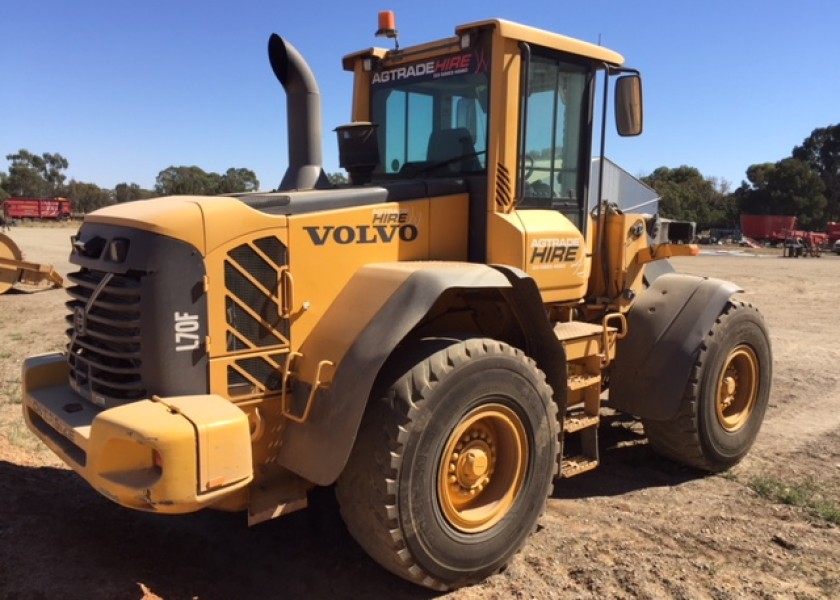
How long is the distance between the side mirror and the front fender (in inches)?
69.5

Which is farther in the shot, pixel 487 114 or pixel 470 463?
pixel 487 114

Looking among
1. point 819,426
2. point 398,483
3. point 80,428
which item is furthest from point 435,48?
point 819,426

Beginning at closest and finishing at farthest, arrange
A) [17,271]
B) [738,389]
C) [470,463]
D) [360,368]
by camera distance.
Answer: [360,368] < [470,463] < [738,389] < [17,271]

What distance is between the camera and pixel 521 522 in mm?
3705

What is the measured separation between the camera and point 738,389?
5.55m

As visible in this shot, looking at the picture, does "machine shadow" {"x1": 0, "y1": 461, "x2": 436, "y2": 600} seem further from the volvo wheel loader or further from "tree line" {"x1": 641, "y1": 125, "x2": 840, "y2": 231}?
"tree line" {"x1": 641, "y1": 125, "x2": 840, "y2": 231}

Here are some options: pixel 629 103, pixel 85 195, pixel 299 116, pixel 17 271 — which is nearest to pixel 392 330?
pixel 299 116

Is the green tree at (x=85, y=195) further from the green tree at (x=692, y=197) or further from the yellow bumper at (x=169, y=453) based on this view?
the yellow bumper at (x=169, y=453)

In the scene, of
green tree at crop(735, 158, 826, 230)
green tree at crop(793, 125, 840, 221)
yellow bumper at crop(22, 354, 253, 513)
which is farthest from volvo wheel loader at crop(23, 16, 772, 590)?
green tree at crop(793, 125, 840, 221)

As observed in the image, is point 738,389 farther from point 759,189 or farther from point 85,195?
point 85,195

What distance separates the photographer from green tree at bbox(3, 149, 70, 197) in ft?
271

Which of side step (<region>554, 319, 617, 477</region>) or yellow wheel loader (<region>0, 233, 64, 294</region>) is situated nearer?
side step (<region>554, 319, 617, 477</region>)

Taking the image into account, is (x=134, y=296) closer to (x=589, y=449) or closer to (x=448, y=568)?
(x=448, y=568)

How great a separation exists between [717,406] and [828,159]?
223ft
